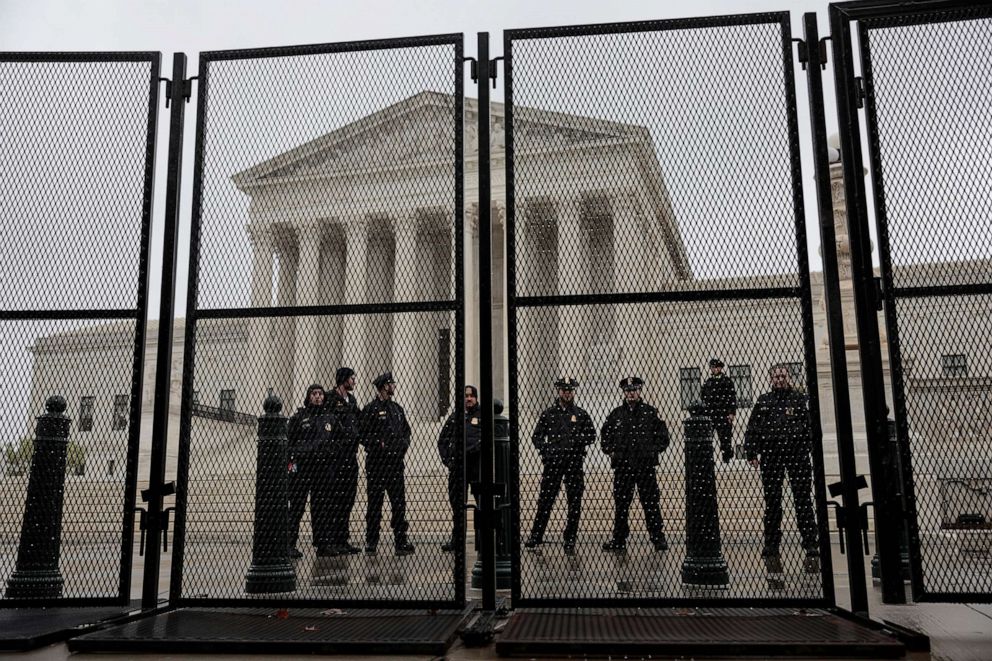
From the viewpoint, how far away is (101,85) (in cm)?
533

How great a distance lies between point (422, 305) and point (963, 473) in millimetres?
3039

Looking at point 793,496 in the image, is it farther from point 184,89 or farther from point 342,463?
point 184,89

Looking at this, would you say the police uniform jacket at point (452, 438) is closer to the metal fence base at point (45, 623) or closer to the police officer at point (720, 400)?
the police officer at point (720, 400)

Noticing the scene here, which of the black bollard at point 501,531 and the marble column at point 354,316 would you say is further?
the black bollard at point 501,531

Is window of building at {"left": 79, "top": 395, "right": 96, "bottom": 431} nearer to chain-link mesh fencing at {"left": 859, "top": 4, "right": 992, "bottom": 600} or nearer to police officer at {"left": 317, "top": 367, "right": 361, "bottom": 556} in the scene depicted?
police officer at {"left": 317, "top": 367, "right": 361, "bottom": 556}

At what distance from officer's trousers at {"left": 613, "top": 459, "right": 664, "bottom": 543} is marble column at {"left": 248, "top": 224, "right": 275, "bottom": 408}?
220 cm

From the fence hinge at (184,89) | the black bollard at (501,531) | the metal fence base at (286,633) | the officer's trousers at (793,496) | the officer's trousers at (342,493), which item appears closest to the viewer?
the metal fence base at (286,633)

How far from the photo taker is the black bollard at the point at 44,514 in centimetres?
531

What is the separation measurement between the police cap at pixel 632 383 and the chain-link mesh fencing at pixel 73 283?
2.87m

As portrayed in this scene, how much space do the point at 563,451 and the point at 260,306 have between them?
2.04 meters

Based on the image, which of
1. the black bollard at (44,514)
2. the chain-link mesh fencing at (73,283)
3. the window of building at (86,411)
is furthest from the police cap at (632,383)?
the black bollard at (44,514)

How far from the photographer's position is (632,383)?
15.3 feet

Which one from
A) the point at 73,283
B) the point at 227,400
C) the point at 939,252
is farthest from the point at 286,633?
the point at 939,252

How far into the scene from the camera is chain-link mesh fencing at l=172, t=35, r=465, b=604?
4.98 metres
